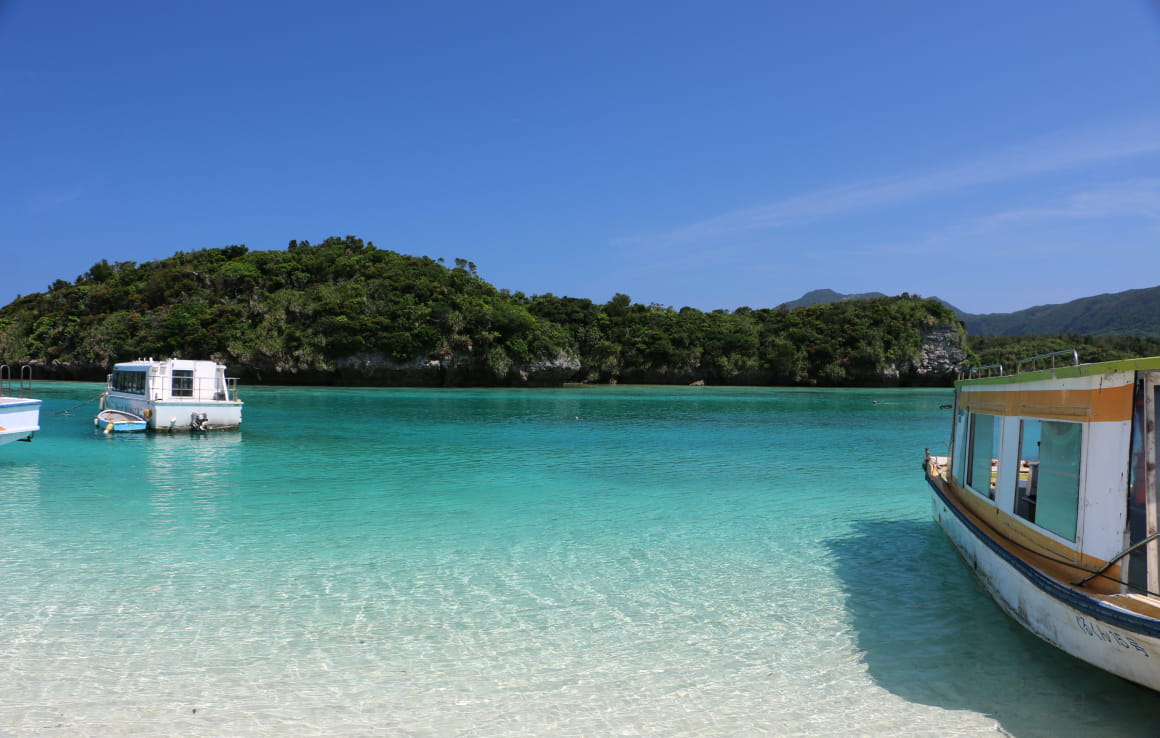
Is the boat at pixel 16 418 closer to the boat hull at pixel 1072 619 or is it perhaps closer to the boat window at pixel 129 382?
the boat window at pixel 129 382

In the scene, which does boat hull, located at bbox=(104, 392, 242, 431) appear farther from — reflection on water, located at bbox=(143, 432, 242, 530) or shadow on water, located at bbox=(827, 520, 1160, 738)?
shadow on water, located at bbox=(827, 520, 1160, 738)

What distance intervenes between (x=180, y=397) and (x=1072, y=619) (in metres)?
26.2

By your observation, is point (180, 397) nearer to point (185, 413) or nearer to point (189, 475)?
point (185, 413)

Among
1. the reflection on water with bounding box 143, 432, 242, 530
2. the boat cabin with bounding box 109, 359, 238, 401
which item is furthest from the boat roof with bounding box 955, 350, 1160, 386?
the boat cabin with bounding box 109, 359, 238, 401

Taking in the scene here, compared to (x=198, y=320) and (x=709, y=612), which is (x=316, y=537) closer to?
(x=709, y=612)

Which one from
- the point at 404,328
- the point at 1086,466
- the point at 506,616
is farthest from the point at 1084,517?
the point at 404,328

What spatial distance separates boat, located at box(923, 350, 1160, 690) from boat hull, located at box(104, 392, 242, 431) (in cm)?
2392

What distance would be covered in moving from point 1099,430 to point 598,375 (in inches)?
3332

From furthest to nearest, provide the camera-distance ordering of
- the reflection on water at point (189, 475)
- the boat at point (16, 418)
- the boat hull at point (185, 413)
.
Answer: the boat hull at point (185, 413), the boat at point (16, 418), the reflection on water at point (189, 475)

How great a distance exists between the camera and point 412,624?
645cm

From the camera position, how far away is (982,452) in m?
8.10

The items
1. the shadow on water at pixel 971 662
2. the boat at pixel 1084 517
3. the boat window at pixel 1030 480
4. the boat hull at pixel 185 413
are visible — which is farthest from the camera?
the boat hull at pixel 185 413

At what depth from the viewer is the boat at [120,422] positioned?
2338 centimetres

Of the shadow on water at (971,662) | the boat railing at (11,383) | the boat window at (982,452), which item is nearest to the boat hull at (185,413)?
the boat railing at (11,383)
